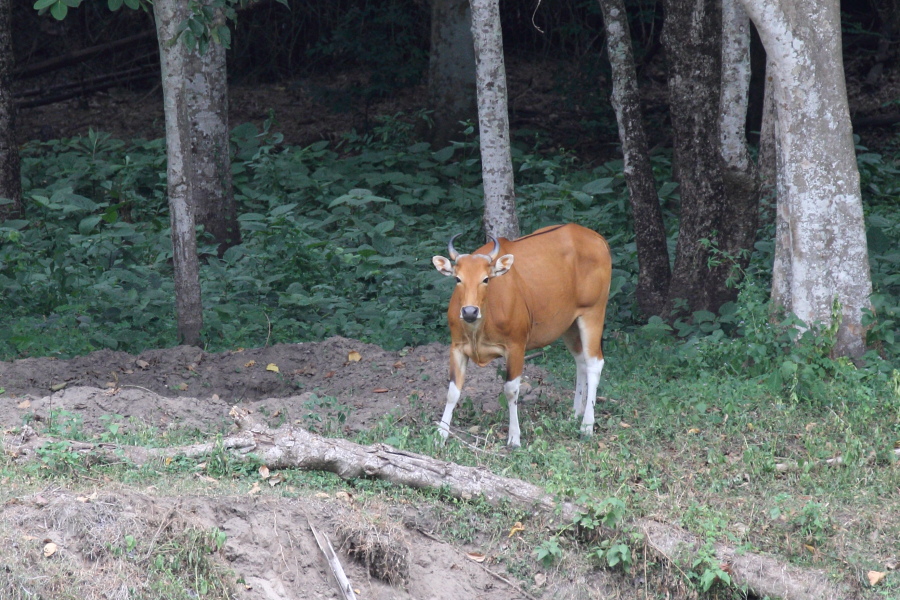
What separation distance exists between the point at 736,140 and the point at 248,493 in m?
5.55

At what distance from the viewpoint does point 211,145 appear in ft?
42.6

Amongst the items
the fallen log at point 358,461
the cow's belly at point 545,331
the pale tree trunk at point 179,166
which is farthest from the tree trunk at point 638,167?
the fallen log at point 358,461

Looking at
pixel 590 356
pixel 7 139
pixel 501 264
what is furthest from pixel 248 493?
pixel 7 139

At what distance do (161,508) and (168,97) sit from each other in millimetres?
4452

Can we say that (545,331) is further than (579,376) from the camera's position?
No

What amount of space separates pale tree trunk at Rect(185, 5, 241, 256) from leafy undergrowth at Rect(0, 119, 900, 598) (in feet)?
1.56

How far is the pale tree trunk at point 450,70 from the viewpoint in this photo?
658 inches

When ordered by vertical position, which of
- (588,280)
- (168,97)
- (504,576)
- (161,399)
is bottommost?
(504,576)

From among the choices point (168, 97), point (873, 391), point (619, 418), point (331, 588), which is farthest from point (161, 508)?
point (873, 391)

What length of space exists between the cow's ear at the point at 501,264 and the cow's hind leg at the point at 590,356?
1.16 m

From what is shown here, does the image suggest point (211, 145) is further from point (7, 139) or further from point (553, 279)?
point (553, 279)

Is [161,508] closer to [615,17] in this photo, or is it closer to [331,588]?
[331,588]

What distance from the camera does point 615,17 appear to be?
1037 centimetres

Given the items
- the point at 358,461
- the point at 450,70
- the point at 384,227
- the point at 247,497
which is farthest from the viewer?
the point at 450,70
